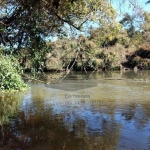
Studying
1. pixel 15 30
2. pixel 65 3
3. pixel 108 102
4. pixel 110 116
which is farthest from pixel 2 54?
pixel 108 102

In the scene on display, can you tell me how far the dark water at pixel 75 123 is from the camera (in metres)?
9.65

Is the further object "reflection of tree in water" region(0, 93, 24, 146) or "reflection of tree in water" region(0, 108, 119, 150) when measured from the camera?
"reflection of tree in water" region(0, 93, 24, 146)

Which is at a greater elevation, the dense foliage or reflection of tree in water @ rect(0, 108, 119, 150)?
the dense foliage

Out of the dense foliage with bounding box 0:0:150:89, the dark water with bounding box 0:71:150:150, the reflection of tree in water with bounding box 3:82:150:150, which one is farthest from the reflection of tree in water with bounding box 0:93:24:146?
the dense foliage with bounding box 0:0:150:89

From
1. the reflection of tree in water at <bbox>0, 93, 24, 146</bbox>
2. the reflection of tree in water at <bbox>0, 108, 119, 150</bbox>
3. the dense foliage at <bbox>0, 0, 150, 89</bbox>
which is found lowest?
the reflection of tree in water at <bbox>0, 108, 119, 150</bbox>

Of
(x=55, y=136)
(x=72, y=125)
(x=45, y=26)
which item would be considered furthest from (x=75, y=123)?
(x=45, y=26)

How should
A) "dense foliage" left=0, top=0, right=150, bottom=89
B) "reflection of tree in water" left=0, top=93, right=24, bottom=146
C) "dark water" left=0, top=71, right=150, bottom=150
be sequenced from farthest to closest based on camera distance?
"reflection of tree in water" left=0, top=93, right=24, bottom=146
"dark water" left=0, top=71, right=150, bottom=150
"dense foliage" left=0, top=0, right=150, bottom=89

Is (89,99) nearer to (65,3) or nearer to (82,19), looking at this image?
(82,19)

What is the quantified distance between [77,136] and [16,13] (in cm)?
469

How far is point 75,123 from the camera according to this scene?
40.9ft

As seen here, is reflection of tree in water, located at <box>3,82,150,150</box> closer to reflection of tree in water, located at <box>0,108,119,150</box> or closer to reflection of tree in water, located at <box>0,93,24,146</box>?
reflection of tree in water, located at <box>0,108,119,150</box>

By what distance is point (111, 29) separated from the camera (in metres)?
10.2

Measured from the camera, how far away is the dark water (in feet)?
31.7

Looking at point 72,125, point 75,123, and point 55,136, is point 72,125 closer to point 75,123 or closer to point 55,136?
point 75,123
